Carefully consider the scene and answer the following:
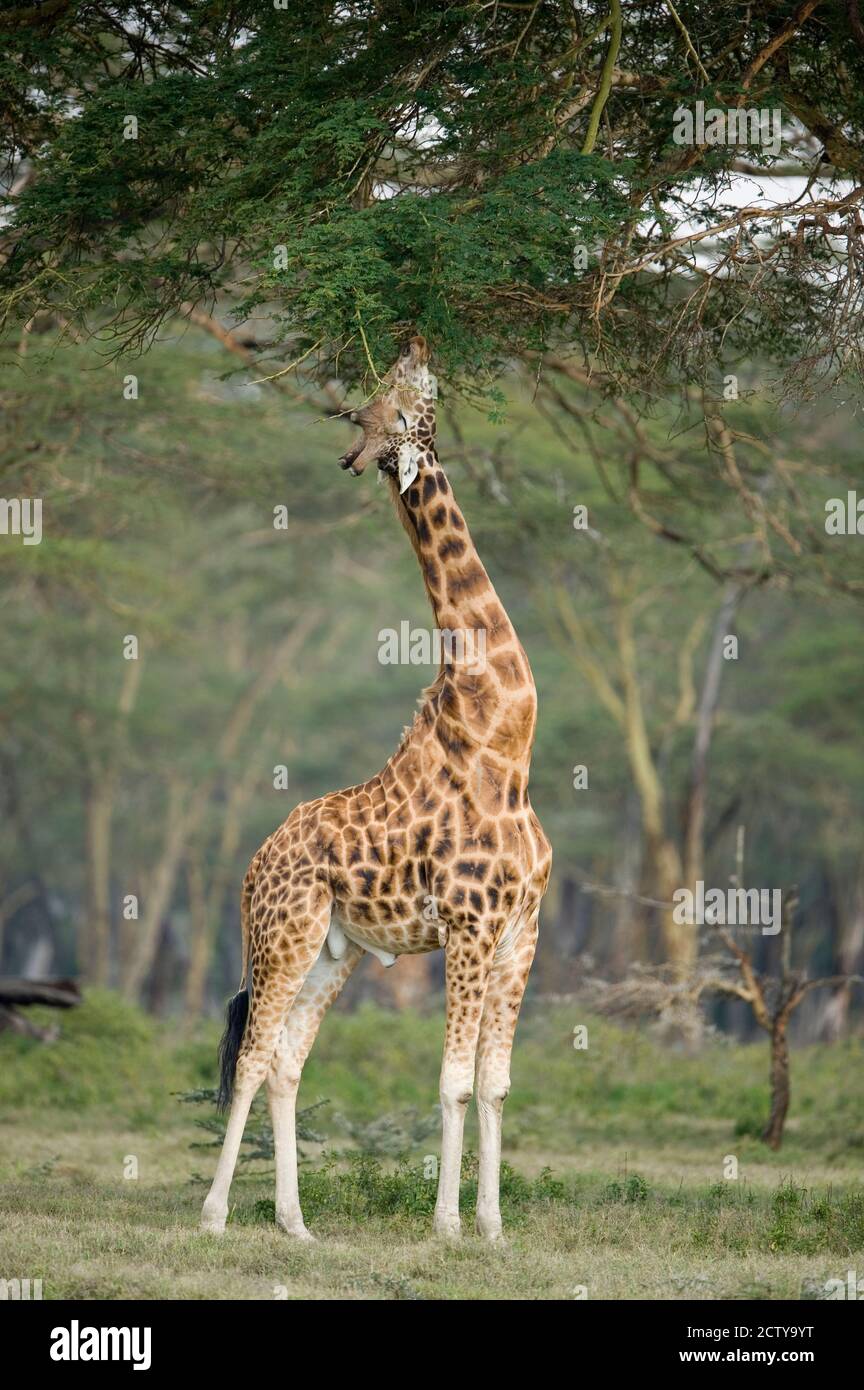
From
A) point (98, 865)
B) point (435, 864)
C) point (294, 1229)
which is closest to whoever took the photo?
point (435, 864)

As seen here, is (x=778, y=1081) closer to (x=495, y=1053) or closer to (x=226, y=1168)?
(x=495, y=1053)

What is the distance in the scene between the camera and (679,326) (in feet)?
27.3

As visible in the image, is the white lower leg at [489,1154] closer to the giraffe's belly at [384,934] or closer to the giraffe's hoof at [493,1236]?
the giraffe's hoof at [493,1236]

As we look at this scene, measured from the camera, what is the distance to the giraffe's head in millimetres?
7875

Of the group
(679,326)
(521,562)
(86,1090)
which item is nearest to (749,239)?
(679,326)

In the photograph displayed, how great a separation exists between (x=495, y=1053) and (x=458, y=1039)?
35cm

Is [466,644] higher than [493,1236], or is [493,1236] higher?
Result: [466,644]

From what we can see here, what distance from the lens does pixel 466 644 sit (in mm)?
7875

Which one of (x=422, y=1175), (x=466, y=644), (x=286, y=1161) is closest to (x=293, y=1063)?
(x=286, y=1161)

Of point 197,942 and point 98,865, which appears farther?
point 197,942

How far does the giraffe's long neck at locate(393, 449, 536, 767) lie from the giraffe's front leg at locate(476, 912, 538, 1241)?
0.96m

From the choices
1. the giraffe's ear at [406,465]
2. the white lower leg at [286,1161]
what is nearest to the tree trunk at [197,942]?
the white lower leg at [286,1161]

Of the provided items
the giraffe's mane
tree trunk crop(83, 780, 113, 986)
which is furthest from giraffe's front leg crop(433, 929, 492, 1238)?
tree trunk crop(83, 780, 113, 986)
